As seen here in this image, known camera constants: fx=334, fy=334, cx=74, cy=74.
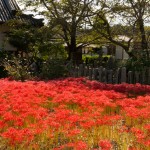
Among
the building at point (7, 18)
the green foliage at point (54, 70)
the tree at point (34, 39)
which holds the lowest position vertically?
the green foliage at point (54, 70)

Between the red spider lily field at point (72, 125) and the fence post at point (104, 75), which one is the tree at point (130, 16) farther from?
the red spider lily field at point (72, 125)

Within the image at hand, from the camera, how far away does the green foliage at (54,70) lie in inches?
557

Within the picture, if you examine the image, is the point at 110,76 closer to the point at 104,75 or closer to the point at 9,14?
the point at 104,75

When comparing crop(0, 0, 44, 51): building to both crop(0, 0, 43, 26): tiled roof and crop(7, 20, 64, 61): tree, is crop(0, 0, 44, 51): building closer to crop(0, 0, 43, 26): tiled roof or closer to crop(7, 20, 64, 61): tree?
crop(0, 0, 43, 26): tiled roof

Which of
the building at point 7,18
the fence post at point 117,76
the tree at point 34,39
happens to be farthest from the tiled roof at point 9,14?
the fence post at point 117,76

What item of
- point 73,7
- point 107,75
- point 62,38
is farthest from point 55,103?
point 62,38

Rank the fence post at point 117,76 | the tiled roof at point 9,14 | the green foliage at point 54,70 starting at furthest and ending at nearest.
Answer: the tiled roof at point 9,14 → the green foliage at point 54,70 → the fence post at point 117,76

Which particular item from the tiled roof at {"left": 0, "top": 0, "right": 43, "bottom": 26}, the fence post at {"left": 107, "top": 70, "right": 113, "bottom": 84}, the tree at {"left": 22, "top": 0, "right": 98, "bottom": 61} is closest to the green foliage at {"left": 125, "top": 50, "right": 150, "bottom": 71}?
the fence post at {"left": 107, "top": 70, "right": 113, "bottom": 84}

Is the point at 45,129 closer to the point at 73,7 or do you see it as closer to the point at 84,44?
the point at 73,7

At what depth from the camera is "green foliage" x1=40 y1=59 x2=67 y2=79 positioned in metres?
14.2

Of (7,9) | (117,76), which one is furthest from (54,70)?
(7,9)

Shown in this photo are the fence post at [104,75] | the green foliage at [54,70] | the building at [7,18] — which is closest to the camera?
the fence post at [104,75]

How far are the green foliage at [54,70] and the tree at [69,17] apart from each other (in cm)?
458

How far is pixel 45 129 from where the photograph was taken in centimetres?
505
